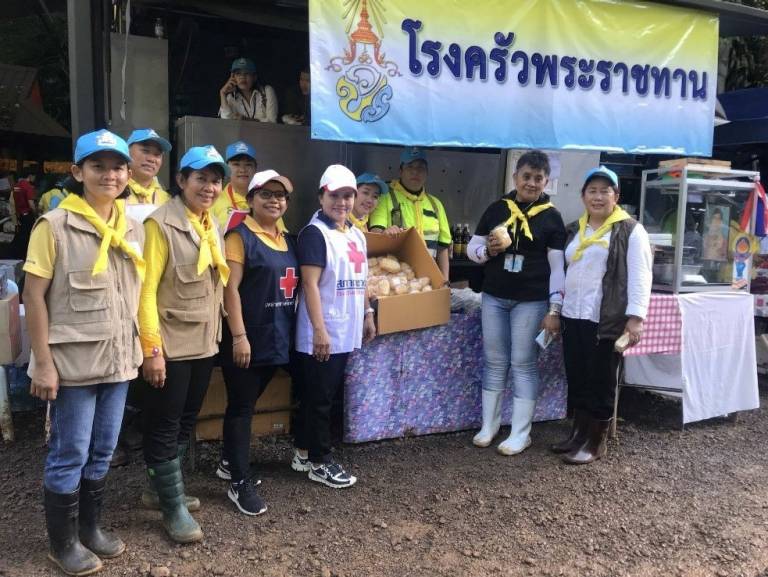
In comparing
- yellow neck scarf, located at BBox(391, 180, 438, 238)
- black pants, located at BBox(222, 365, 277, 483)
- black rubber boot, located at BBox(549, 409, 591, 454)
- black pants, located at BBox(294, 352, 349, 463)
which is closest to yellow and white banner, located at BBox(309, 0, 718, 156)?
yellow neck scarf, located at BBox(391, 180, 438, 238)

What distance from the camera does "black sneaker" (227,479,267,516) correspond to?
316 centimetres

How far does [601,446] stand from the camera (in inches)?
159

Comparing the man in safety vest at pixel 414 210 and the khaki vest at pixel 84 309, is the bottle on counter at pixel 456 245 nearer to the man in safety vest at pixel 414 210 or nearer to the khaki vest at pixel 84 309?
the man in safety vest at pixel 414 210

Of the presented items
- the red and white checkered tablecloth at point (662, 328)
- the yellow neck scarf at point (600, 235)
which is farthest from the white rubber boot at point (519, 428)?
the yellow neck scarf at point (600, 235)

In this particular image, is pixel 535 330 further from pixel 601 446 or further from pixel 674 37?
pixel 674 37

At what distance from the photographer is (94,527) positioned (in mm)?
2738

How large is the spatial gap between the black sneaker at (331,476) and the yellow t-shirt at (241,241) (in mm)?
1299

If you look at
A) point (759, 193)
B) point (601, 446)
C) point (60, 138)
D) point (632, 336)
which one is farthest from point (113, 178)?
point (60, 138)

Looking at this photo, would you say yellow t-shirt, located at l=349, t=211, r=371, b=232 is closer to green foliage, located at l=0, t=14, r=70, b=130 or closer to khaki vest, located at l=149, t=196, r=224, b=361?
khaki vest, located at l=149, t=196, r=224, b=361

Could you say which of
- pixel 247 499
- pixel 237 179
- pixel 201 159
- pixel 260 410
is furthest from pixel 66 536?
pixel 237 179

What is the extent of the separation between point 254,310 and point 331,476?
3.72 ft

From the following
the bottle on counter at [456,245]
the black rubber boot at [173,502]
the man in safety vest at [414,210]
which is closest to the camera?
the black rubber boot at [173,502]

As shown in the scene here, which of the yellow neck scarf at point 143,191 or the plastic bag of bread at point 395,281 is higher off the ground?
the yellow neck scarf at point 143,191

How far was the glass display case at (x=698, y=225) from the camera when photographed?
4688 mm
